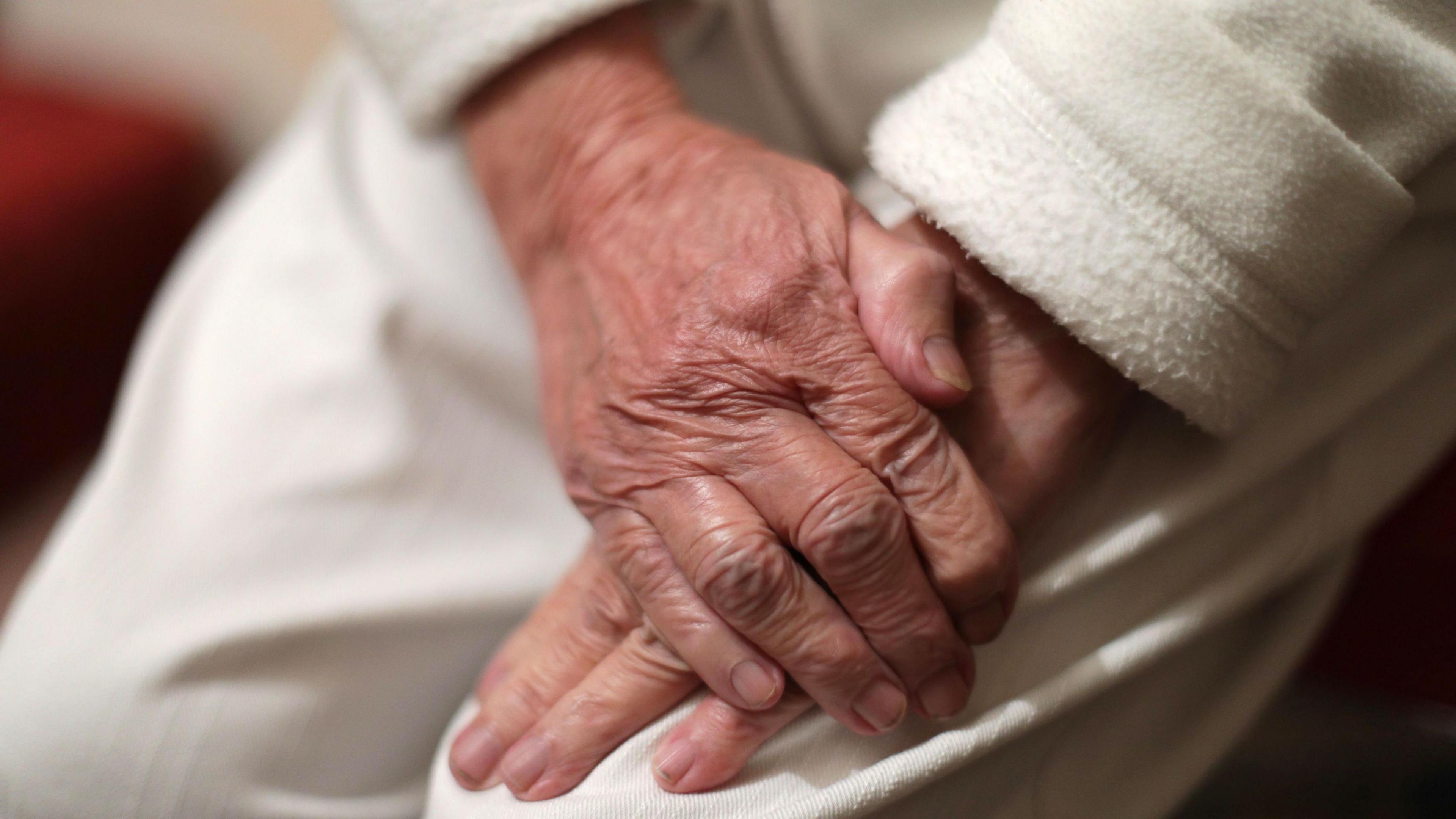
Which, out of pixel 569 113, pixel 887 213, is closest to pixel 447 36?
pixel 569 113

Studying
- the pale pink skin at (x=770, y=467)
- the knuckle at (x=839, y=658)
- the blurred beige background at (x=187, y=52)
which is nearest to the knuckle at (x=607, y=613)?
the pale pink skin at (x=770, y=467)

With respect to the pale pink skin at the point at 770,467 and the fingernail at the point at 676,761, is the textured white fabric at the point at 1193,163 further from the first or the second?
the fingernail at the point at 676,761

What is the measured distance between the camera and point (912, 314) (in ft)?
1.36

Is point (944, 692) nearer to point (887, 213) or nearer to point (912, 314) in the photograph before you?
point (912, 314)

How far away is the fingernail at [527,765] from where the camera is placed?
44 centimetres

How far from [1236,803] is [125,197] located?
1.59m

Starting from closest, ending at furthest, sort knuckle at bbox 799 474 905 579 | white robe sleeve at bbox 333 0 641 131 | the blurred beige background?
knuckle at bbox 799 474 905 579 < white robe sleeve at bbox 333 0 641 131 < the blurred beige background

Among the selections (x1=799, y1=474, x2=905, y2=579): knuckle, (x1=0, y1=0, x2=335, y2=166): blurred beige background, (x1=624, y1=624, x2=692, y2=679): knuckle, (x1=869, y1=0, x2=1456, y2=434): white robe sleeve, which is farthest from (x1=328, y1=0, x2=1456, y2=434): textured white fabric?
(x1=0, y1=0, x2=335, y2=166): blurred beige background

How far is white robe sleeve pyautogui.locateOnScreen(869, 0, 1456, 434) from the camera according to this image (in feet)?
1.30

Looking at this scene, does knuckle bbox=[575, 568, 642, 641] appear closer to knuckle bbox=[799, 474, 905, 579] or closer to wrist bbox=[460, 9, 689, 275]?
knuckle bbox=[799, 474, 905, 579]

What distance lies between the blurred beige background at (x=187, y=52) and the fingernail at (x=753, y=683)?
156 centimetres

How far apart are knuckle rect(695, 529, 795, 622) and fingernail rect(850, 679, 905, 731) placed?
0.06 m

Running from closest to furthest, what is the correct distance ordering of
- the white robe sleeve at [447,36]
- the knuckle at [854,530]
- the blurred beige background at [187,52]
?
the knuckle at [854,530] → the white robe sleeve at [447,36] → the blurred beige background at [187,52]

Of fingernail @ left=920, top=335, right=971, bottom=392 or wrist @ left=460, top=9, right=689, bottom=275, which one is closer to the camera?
fingernail @ left=920, top=335, right=971, bottom=392
